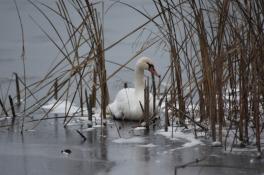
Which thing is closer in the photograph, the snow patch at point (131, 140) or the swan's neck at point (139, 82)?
the snow patch at point (131, 140)

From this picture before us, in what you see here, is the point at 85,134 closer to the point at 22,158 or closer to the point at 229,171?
the point at 22,158

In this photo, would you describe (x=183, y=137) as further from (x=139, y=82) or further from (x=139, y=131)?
(x=139, y=82)

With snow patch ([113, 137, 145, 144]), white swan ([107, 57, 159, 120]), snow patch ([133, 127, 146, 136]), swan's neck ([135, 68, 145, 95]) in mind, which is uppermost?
swan's neck ([135, 68, 145, 95])

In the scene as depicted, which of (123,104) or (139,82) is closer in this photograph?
(123,104)

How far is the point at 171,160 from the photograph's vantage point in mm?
4012

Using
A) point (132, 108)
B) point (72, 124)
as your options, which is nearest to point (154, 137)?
point (72, 124)

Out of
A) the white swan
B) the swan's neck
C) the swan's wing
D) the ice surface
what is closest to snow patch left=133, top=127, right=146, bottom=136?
the ice surface

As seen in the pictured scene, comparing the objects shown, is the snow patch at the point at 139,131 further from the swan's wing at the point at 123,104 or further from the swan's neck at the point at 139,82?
the swan's neck at the point at 139,82

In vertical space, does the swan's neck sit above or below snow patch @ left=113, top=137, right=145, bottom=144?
above

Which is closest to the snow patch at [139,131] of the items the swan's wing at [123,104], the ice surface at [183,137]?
the ice surface at [183,137]

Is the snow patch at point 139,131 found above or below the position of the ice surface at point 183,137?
above

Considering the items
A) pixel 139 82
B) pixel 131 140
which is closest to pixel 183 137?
pixel 131 140

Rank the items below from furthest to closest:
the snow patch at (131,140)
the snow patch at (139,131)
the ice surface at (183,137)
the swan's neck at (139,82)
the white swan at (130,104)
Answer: the swan's neck at (139,82)
the white swan at (130,104)
the snow patch at (139,131)
the snow patch at (131,140)
the ice surface at (183,137)

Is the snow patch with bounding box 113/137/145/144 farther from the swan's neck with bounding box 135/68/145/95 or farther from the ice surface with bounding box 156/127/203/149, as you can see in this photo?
the swan's neck with bounding box 135/68/145/95
